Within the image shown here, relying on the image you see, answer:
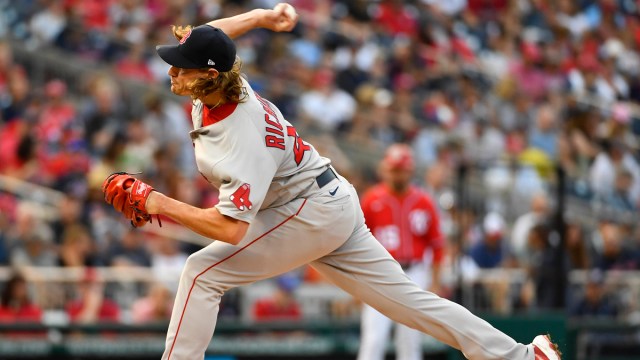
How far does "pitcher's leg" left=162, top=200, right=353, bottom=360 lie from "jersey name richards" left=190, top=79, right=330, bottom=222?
0.13 meters

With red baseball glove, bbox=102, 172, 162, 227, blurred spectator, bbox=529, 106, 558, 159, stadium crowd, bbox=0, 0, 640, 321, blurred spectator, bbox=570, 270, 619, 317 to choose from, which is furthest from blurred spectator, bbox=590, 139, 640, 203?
red baseball glove, bbox=102, 172, 162, 227

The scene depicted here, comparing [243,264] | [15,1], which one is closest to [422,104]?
[15,1]

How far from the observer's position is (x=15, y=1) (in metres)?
16.5

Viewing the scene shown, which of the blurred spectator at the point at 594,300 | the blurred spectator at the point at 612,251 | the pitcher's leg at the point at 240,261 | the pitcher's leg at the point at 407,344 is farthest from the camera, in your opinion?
the blurred spectator at the point at 612,251

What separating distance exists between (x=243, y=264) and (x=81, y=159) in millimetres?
Answer: 7613

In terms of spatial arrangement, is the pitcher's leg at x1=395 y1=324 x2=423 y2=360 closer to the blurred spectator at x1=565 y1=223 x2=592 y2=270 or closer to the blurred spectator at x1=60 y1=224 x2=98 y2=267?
the blurred spectator at x1=565 y1=223 x2=592 y2=270

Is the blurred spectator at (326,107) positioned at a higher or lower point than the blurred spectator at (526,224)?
higher

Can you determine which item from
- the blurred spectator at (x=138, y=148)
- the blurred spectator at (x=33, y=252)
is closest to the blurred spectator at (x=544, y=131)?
the blurred spectator at (x=138, y=148)

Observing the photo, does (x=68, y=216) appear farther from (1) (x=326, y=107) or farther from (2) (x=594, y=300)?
(2) (x=594, y=300)

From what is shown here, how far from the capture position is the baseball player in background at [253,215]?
5.75 metres

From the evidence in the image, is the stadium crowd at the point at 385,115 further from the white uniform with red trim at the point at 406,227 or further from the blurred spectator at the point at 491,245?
the white uniform with red trim at the point at 406,227

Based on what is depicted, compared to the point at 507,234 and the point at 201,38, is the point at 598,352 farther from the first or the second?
the point at 201,38

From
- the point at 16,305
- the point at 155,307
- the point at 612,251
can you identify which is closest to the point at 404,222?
the point at 155,307

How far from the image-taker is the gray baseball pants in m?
6.02
